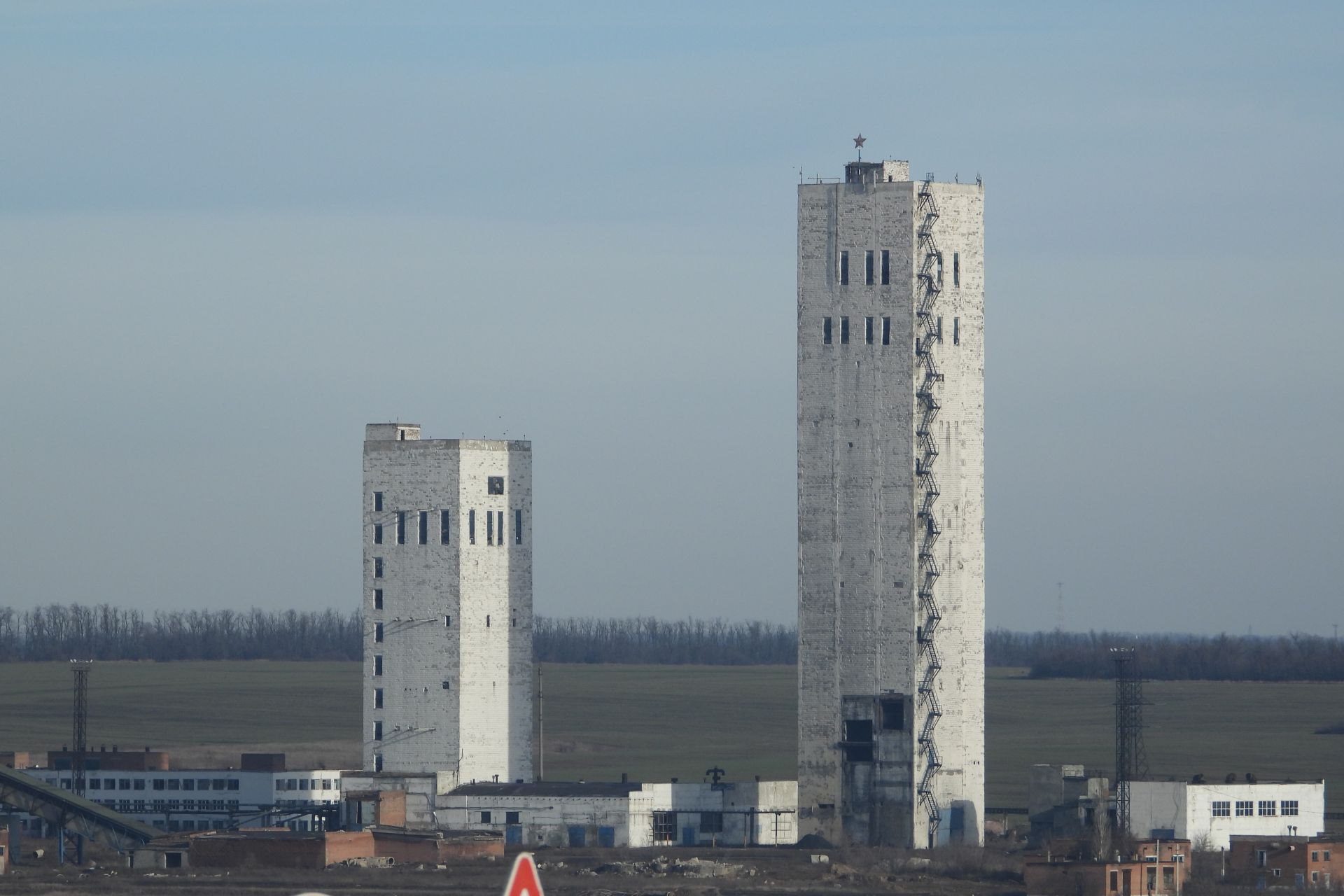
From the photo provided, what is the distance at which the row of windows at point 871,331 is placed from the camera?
11262cm

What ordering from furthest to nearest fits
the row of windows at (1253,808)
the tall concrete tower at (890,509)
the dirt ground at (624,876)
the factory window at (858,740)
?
the factory window at (858,740)
the tall concrete tower at (890,509)
the row of windows at (1253,808)
the dirt ground at (624,876)

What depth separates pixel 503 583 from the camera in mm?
121812

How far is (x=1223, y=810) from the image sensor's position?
365 feet

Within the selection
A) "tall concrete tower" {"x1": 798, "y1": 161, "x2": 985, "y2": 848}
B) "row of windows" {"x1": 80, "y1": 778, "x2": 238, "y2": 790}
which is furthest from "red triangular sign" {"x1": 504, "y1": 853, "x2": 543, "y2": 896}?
"row of windows" {"x1": 80, "y1": 778, "x2": 238, "y2": 790}

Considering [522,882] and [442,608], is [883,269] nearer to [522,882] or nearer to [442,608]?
[442,608]

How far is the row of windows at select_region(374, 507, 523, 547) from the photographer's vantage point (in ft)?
393

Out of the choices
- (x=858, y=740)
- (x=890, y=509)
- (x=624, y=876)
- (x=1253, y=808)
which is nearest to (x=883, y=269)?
(x=890, y=509)

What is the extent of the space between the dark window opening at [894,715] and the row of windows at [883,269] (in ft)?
59.4

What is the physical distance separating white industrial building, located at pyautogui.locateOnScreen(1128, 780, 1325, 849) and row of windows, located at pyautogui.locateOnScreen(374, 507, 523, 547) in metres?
31.7

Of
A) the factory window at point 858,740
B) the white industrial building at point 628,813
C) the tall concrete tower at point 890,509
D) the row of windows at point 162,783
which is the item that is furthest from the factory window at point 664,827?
the row of windows at point 162,783

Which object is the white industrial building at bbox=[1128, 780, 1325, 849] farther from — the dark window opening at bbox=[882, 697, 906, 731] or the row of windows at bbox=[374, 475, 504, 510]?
the row of windows at bbox=[374, 475, 504, 510]

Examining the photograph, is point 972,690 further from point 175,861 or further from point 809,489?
point 175,861

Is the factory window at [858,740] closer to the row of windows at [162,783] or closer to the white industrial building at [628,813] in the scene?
the white industrial building at [628,813]

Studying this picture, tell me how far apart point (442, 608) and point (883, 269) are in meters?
25.8
